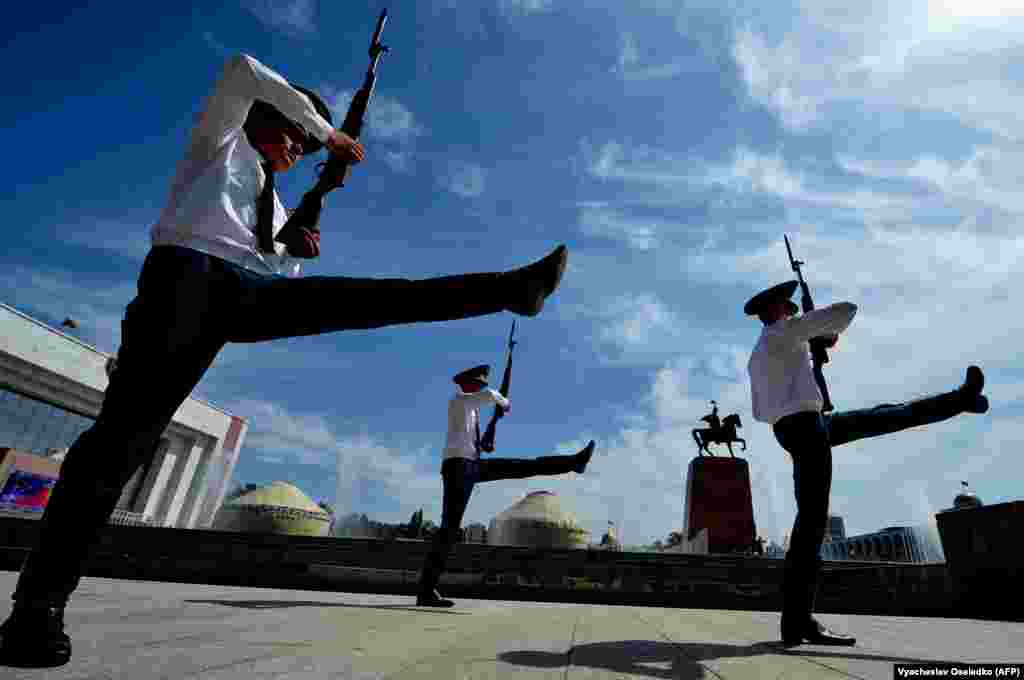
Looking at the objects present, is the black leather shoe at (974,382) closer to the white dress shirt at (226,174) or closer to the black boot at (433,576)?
the black boot at (433,576)

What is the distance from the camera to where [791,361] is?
3260 mm

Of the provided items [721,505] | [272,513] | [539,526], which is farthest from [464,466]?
[272,513]

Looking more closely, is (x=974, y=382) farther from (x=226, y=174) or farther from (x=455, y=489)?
(x=226, y=174)

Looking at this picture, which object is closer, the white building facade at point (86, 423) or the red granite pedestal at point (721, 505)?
the red granite pedestal at point (721, 505)

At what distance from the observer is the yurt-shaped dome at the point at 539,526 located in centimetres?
2550

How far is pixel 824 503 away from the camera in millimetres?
3006

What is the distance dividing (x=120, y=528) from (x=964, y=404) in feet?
37.2

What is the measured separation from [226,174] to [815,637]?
11.8ft

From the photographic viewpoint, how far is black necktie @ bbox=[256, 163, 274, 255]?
201cm

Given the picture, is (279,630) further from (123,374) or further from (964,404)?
(964,404)

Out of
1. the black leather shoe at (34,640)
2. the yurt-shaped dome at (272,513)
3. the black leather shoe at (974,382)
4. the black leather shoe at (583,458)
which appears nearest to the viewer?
the black leather shoe at (34,640)

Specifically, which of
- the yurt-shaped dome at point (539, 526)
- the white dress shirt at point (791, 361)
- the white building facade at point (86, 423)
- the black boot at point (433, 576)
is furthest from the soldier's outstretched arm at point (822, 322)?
the yurt-shaped dome at point (539, 526)

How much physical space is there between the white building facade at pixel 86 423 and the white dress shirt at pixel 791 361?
20.1 meters

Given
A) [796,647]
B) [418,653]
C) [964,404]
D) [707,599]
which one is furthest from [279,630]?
[707,599]
